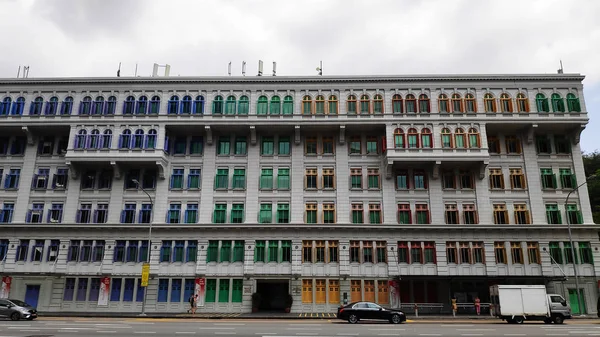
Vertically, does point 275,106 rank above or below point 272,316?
above

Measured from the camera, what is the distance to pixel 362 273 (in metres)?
38.3

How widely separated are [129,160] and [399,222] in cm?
2586

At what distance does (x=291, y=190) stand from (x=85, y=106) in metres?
22.1

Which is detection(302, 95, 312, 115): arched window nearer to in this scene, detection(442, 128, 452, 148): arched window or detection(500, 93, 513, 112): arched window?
detection(442, 128, 452, 148): arched window

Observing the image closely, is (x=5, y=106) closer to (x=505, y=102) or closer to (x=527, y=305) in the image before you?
(x=505, y=102)

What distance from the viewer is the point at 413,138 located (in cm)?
4062

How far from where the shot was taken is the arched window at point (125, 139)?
41.4 meters

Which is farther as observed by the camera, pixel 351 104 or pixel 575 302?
pixel 351 104

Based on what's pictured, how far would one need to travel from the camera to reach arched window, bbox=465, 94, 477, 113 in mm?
41406

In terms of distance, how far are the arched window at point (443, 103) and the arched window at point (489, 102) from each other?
3465mm

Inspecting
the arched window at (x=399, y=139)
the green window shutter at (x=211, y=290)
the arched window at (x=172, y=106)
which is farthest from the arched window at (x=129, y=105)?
the arched window at (x=399, y=139)

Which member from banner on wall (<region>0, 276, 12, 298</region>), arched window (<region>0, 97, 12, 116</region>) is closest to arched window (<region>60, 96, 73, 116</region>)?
arched window (<region>0, 97, 12, 116</region>)

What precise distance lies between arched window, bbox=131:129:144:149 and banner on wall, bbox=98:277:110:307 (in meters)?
12.4

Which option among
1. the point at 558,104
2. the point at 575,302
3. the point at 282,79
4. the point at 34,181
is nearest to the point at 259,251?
the point at 282,79
